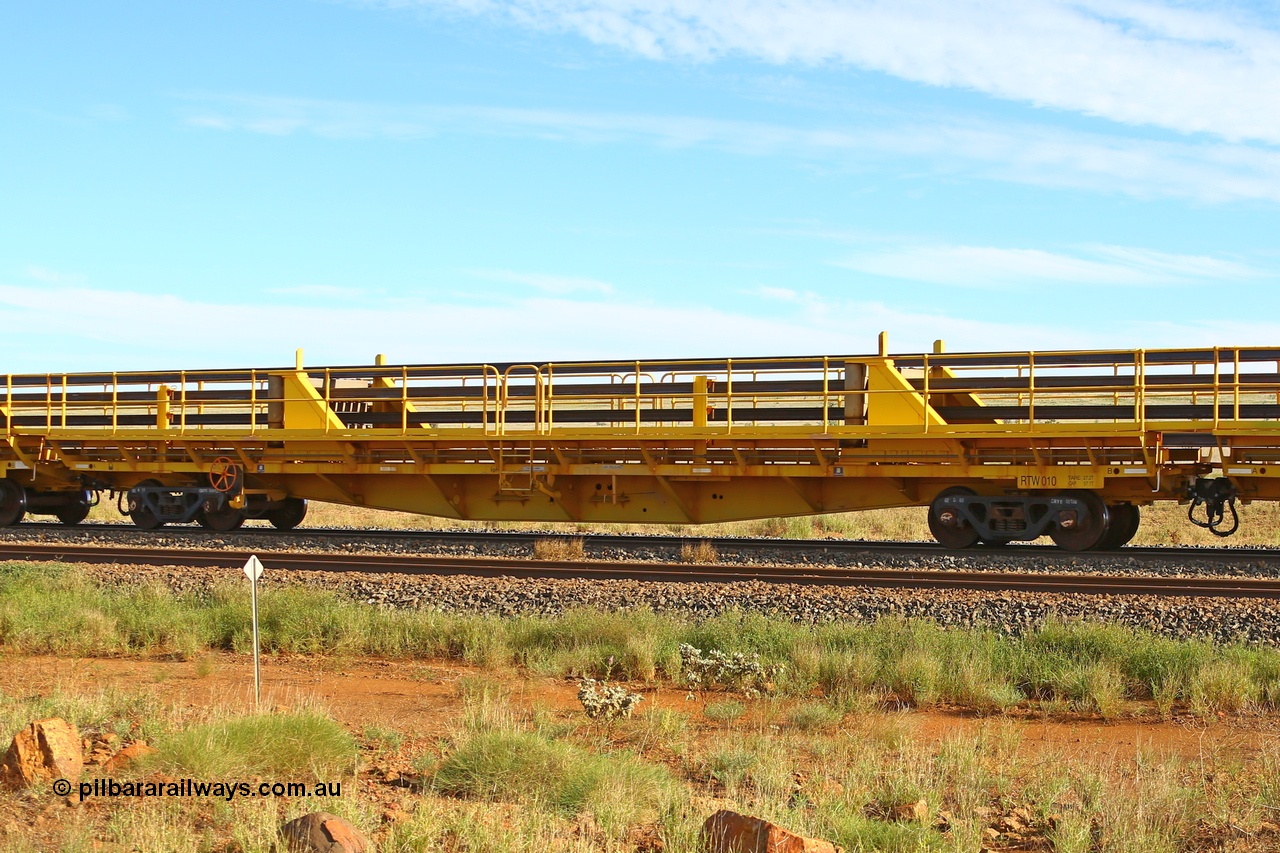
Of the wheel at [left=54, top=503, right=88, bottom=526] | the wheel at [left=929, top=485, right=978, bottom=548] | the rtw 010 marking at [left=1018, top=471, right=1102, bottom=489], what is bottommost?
the wheel at [left=54, top=503, right=88, bottom=526]

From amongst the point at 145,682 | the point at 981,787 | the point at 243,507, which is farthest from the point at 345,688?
the point at 243,507

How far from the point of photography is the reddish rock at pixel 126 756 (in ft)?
23.0

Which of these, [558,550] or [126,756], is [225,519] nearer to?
[558,550]

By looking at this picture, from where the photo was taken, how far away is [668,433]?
17562 mm

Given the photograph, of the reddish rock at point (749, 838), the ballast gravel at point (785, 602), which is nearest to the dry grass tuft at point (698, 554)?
the ballast gravel at point (785, 602)

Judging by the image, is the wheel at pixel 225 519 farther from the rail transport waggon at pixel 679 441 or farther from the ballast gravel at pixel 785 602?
the ballast gravel at pixel 785 602

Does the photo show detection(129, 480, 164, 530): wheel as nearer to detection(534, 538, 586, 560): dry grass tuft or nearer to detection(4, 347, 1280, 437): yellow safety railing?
detection(4, 347, 1280, 437): yellow safety railing

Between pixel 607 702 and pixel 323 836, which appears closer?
pixel 323 836

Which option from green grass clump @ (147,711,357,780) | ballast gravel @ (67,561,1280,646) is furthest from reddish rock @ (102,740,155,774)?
ballast gravel @ (67,561,1280,646)

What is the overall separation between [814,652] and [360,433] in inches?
427

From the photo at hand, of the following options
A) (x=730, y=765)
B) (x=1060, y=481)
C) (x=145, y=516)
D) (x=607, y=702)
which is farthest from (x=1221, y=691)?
(x=145, y=516)

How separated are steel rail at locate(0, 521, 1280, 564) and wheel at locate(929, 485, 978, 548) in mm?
169

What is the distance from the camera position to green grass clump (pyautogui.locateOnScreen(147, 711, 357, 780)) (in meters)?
6.94

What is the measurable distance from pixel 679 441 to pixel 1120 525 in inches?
258
